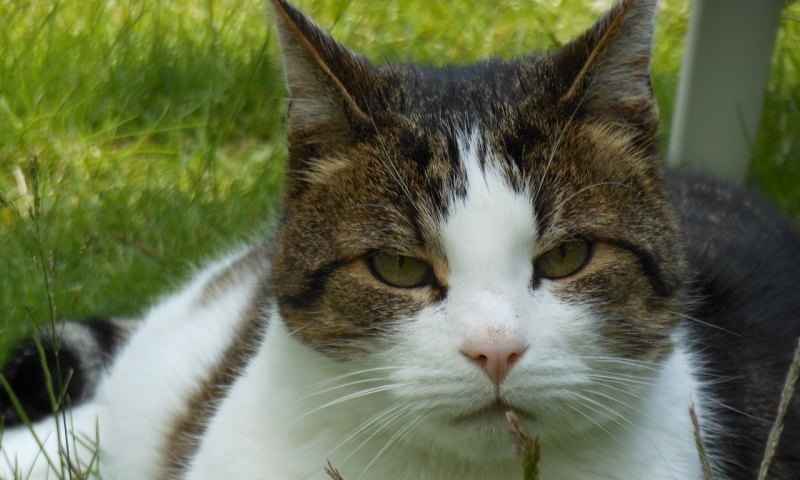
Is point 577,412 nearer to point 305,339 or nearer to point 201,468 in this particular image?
point 305,339

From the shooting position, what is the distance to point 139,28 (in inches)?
178

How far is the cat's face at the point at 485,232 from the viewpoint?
1.78 meters

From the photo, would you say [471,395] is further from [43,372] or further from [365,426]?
[43,372]

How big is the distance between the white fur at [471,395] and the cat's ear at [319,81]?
0.24 m

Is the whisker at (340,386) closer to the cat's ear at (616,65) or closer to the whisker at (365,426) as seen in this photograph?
the whisker at (365,426)

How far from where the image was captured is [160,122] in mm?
4207

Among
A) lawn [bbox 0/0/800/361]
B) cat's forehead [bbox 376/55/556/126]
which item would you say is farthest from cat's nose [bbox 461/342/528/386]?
lawn [bbox 0/0/800/361]

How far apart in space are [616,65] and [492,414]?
2.28 feet

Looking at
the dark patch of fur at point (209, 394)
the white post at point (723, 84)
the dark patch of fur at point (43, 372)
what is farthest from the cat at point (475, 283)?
the white post at point (723, 84)

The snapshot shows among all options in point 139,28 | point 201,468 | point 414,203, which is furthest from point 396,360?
point 139,28

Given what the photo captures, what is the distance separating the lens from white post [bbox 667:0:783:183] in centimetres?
345

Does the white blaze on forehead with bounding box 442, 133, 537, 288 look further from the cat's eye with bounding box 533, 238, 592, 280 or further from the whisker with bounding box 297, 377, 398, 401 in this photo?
the whisker with bounding box 297, 377, 398, 401

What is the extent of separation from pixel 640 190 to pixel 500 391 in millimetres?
523

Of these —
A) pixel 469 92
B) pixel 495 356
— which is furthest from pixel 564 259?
pixel 469 92
